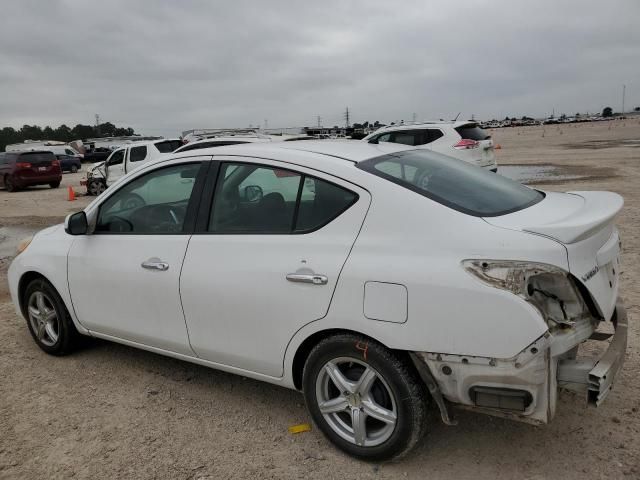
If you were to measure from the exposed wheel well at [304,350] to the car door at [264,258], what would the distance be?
0.29 ft

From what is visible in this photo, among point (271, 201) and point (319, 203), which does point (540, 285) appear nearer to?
point (319, 203)

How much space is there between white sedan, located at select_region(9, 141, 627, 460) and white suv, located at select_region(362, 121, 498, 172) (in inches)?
377

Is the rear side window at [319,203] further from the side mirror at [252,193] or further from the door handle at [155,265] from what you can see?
the door handle at [155,265]

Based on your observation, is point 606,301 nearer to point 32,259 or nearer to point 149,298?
point 149,298

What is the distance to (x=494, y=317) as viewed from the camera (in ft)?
7.93

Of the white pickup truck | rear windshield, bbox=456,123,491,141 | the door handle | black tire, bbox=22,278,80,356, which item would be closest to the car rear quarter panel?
the door handle

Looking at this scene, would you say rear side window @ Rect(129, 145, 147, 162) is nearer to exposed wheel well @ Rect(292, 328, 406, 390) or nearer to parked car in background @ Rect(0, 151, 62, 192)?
parked car in background @ Rect(0, 151, 62, 192)

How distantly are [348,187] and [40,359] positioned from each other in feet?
10.5

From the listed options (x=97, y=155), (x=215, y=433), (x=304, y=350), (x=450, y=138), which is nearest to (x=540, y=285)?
(x=304, y=350)

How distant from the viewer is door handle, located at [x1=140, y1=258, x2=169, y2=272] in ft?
11.4

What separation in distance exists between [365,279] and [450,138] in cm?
1103

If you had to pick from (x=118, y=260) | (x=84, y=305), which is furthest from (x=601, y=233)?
(x=84, y=305)

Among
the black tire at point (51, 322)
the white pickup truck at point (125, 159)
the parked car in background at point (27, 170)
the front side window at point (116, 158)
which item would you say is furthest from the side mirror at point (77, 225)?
the parked car in background at point (27, 170)

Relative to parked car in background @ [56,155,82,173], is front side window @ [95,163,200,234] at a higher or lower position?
higher
